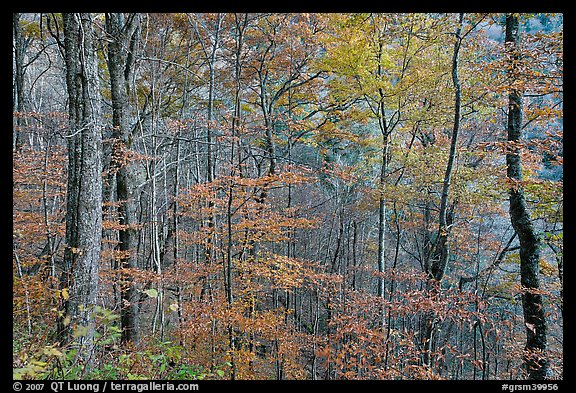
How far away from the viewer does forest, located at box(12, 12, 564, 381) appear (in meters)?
4.30

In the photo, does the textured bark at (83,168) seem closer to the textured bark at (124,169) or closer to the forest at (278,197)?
the forest at (278,197)

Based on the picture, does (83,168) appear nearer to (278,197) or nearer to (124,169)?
(124,169)

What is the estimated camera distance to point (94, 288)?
13.5 ft

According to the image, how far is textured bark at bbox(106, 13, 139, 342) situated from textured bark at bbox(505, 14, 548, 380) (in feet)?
22.8

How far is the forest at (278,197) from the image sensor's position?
169 inches

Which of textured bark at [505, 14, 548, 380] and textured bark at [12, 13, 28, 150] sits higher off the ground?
textured bark at [12, 13, 28, 150]

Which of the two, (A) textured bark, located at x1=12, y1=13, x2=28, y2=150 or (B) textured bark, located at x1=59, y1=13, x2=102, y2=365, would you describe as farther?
(A) textured bark, located at x1=12, y1=13, x2=28, y2=150

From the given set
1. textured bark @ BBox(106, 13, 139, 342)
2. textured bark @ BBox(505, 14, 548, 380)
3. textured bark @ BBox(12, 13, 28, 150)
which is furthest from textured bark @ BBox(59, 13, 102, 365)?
textured bark @ BBox(505, 14, 548, 380)

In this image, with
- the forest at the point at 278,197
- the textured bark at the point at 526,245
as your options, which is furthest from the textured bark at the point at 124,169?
the textured bark at the point at 526,245

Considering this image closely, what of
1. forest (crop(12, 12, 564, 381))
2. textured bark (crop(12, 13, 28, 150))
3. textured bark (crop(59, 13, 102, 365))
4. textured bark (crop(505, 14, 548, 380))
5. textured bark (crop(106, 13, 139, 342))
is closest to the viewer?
textured bark (crop(59, 13, 102, 365))

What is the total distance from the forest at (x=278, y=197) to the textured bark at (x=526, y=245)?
3 centimetres

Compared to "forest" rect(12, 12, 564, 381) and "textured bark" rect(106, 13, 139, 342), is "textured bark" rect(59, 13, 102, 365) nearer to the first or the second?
"forest" rect(12, 12, 564, 381)

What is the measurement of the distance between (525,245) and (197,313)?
6156mm
